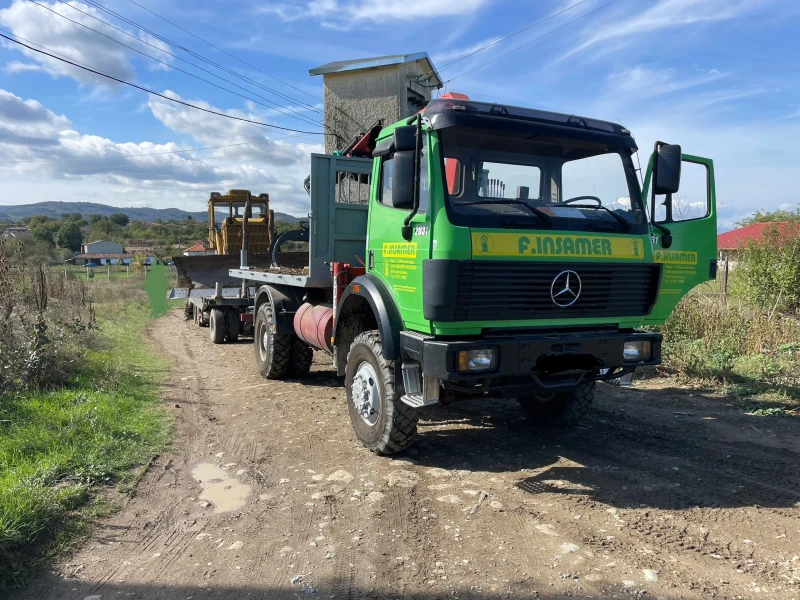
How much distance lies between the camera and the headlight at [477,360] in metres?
3.94

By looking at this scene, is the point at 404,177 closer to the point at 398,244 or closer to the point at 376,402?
the point at 398,244

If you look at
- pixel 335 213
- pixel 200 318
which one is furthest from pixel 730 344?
pixel 200 318

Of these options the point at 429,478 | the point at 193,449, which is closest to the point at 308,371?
the point at 193,449

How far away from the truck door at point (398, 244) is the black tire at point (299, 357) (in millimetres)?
3039

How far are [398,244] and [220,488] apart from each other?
2366 mm

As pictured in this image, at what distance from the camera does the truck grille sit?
13.1 ft

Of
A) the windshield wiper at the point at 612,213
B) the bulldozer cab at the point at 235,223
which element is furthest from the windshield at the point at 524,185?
the bulldozer cab at the point at 235,223

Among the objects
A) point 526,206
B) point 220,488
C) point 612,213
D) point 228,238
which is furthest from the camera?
point 228,238

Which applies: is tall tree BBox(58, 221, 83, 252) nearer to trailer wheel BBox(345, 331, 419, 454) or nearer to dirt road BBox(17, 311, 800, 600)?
dirt road BBox(17, 311, 800, 600)

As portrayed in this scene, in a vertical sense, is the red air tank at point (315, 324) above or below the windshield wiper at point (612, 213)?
below

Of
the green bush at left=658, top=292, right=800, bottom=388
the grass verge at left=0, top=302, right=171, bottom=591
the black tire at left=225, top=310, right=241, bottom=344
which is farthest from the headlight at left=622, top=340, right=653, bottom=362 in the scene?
the black tire at left=225, top=310, right=241, bottom=344

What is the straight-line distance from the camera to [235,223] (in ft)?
45.6

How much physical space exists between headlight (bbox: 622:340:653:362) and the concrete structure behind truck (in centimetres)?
1124

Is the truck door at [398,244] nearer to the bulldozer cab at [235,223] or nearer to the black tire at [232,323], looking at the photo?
the black tire at [232,323]
